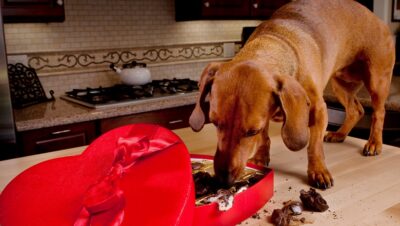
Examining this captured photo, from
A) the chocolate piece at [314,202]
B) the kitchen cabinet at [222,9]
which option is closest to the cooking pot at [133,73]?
the kitchen cabinet at [222,9]

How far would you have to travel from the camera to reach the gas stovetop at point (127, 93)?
Result: 258 centimetres

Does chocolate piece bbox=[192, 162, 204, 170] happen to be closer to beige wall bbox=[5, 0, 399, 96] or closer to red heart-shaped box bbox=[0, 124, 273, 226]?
red heart-shaped box bbox=[0, 124, 273, 226]

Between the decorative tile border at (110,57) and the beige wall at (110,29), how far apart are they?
0.14 ft

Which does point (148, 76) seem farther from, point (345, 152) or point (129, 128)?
point (129, 128)

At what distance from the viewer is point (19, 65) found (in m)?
2.69

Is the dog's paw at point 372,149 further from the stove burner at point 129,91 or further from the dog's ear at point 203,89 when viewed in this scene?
the stove burner at point 129,91

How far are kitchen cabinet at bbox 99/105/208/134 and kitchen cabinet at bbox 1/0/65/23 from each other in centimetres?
73

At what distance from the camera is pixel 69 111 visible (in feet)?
8.13

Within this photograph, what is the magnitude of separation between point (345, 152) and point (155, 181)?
92cm

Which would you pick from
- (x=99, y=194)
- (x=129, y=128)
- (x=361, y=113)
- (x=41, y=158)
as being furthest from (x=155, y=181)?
(x=361, y=113)

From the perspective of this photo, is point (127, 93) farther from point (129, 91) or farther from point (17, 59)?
point (17, 59)

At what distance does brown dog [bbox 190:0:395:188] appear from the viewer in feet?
3.08

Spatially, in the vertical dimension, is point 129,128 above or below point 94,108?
above

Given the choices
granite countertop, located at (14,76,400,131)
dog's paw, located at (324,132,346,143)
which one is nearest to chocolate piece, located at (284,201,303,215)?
dog's paw, located at (324,132,346,143)
